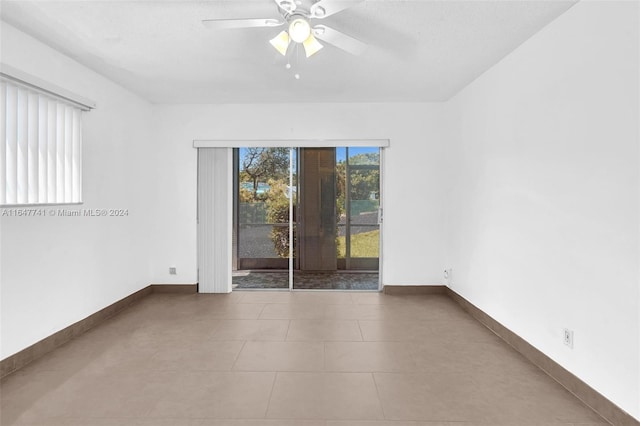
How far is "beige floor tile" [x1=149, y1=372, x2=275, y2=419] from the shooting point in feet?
6.64

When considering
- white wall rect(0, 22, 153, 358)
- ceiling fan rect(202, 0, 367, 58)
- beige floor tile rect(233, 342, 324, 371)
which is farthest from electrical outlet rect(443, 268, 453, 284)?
white wall rect(0, 22, 153, 358)

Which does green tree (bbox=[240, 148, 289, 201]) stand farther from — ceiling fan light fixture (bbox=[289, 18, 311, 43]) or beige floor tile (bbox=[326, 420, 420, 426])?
beige floor tile (bbox=[326, 420, 420, 426])

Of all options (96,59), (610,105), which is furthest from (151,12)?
(610,105)

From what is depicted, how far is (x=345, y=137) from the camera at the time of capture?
4.49 metres

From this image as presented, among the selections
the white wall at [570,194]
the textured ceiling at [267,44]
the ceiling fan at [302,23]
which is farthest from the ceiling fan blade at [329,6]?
the white wall at [570,194]

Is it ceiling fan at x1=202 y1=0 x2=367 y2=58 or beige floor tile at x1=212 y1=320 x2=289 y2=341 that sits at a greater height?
ceiling fan at x1=202 y1=0 x2=367 y2=58

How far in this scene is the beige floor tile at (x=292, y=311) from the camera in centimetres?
367

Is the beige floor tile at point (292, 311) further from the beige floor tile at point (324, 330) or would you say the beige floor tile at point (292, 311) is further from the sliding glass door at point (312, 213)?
the sliding glass door at point (312, 213)

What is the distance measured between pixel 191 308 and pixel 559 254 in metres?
3.72

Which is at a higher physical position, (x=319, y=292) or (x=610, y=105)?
(x=610, y=105)

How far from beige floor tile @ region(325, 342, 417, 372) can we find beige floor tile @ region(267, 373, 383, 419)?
0.13 meters

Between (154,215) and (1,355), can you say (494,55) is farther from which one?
(1,355)

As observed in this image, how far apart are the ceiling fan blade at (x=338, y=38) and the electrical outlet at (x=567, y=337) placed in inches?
Answer: 95.8

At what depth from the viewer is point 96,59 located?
3.08 m
